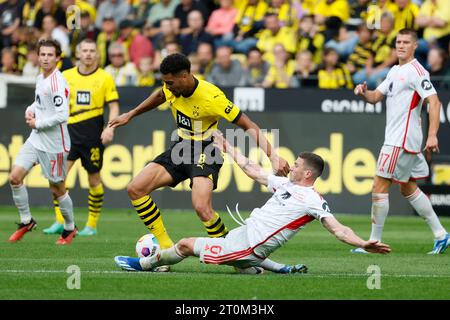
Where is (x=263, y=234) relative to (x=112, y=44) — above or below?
below

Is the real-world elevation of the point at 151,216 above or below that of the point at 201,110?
below

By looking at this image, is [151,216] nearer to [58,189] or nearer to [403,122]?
[58,189]

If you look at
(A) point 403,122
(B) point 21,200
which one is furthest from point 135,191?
(A) point 403,122

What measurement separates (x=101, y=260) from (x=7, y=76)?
10429mm

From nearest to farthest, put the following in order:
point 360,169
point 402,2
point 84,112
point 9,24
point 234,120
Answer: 1. point 234,120
2. point 84,112
3. point 360,169
4. point 402,2
5. point 9,24

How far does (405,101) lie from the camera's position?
12.6 meters

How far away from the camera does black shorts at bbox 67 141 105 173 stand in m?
15.2

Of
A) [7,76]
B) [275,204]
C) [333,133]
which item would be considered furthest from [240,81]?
[275,204]

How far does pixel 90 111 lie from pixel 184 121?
15.6 feet

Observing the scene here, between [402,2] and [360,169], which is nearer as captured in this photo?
[360,169]

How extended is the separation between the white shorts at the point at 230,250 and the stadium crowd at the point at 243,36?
32.2 feet

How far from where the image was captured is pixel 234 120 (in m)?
10.6

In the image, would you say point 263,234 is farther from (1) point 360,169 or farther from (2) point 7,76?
(2) point 7,76

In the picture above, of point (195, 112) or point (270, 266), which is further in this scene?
point (195, 112)
